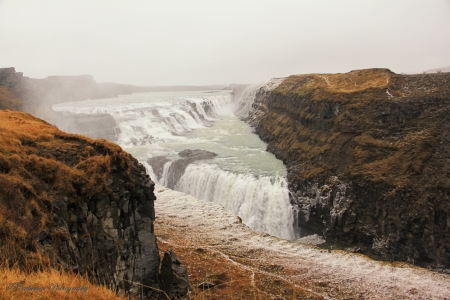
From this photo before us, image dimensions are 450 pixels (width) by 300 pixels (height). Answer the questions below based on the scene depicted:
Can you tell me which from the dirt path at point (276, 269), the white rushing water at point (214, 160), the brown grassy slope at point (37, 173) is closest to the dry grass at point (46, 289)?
the brown grassy slope at point (37, 173)

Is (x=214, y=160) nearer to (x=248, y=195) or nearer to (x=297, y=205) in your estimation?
(x=248, y=195)

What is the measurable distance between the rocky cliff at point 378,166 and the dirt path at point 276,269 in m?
3.96

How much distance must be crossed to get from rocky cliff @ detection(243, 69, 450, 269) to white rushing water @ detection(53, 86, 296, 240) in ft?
7.08

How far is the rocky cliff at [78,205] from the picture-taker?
8992 mm

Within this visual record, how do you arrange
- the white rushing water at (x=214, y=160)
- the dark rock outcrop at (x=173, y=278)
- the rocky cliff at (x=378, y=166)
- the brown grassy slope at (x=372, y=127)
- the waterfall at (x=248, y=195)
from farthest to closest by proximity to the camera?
the white rushing water at (x=214, y=160) < the waterfall at (x=248, y=195) < the brown grassy slope at (x=372, y=127) < the rocky cliff at (x=378, y=166) < the dark rock outcrop at (x=173, y=278)

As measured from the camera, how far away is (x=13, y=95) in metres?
56.5

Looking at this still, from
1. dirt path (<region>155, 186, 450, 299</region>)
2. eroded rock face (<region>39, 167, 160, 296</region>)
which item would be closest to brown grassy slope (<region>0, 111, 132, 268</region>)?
eroded rock face (<region>39, 167, 160, 296</region>)

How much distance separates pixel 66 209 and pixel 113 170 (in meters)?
2.93

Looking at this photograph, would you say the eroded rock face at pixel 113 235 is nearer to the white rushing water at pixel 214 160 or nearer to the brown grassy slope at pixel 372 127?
the white rushing water at pixel 214 160

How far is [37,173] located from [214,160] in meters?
27.1

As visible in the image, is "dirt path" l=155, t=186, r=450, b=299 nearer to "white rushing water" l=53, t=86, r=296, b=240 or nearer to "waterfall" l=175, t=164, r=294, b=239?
"waterfall" l=175, t=164, r=294, b=239

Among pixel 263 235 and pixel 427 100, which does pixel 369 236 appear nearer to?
pixel 263 235

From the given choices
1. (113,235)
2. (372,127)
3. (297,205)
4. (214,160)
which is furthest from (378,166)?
(113,235)

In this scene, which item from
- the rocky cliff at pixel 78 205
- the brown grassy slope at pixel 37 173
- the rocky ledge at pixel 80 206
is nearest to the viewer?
the brown grassy slope at pixel 37 173
